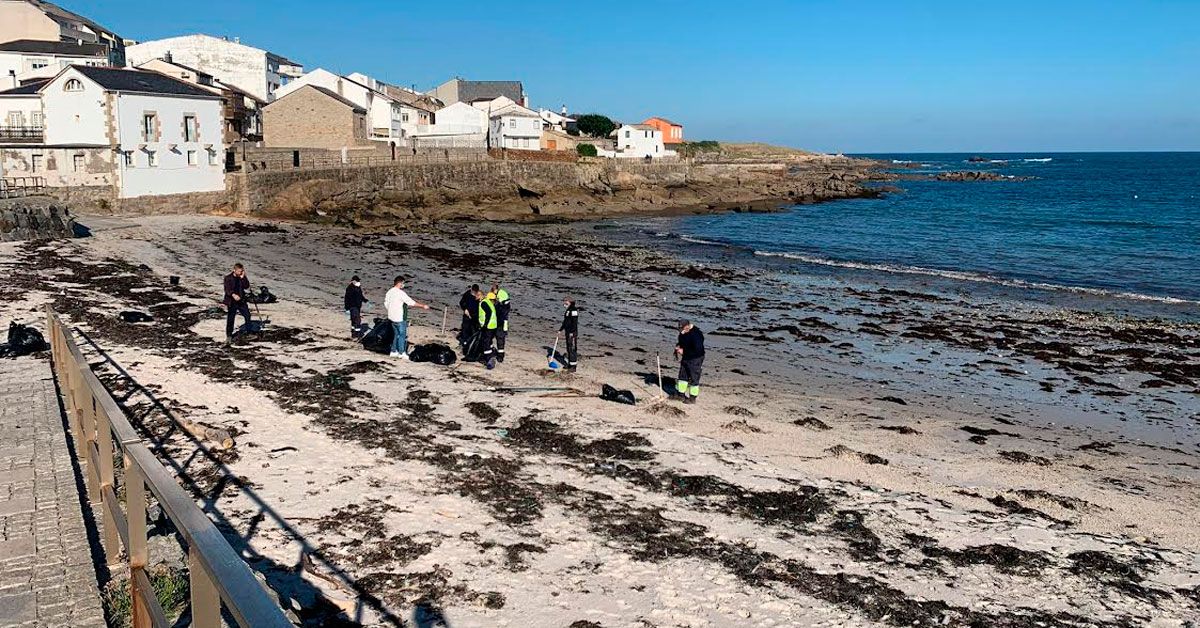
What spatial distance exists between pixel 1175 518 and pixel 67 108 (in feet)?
142

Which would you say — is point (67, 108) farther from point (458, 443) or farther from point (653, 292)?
point (458, 443)

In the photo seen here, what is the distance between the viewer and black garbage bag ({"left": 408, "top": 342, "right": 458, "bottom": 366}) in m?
16.4

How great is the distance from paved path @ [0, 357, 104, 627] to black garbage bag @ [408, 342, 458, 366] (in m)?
7.18

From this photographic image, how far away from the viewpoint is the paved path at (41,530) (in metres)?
5.04

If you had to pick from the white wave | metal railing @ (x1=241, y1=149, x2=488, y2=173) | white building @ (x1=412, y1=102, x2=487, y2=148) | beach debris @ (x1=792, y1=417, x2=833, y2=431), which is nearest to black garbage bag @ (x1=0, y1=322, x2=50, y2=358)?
beach debris @ (x1=792, y1=417, x2=833, y2=431)

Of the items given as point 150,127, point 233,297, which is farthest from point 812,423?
point 150,127

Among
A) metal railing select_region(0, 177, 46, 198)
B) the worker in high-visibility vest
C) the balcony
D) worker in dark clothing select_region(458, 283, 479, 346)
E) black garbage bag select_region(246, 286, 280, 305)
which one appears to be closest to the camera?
the worker in high-visibility vest

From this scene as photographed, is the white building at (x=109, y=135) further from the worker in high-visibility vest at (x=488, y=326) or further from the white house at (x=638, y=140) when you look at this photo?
the white house at (x=638, y=140)

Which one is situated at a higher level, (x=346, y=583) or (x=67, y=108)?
(x=67, y=108)

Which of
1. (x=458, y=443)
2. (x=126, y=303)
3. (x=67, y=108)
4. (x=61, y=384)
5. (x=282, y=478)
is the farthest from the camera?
(x=67, y=108)

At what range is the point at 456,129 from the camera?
81.3 metres

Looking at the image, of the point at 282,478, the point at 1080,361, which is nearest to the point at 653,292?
the point at 1080,361

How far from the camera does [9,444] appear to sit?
327 inches

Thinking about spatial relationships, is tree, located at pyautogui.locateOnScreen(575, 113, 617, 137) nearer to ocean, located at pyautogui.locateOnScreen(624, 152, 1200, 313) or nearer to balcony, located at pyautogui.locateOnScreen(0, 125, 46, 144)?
ocean, located at pyautogui.locateOnScreen(624, 152, 1200, 313)
